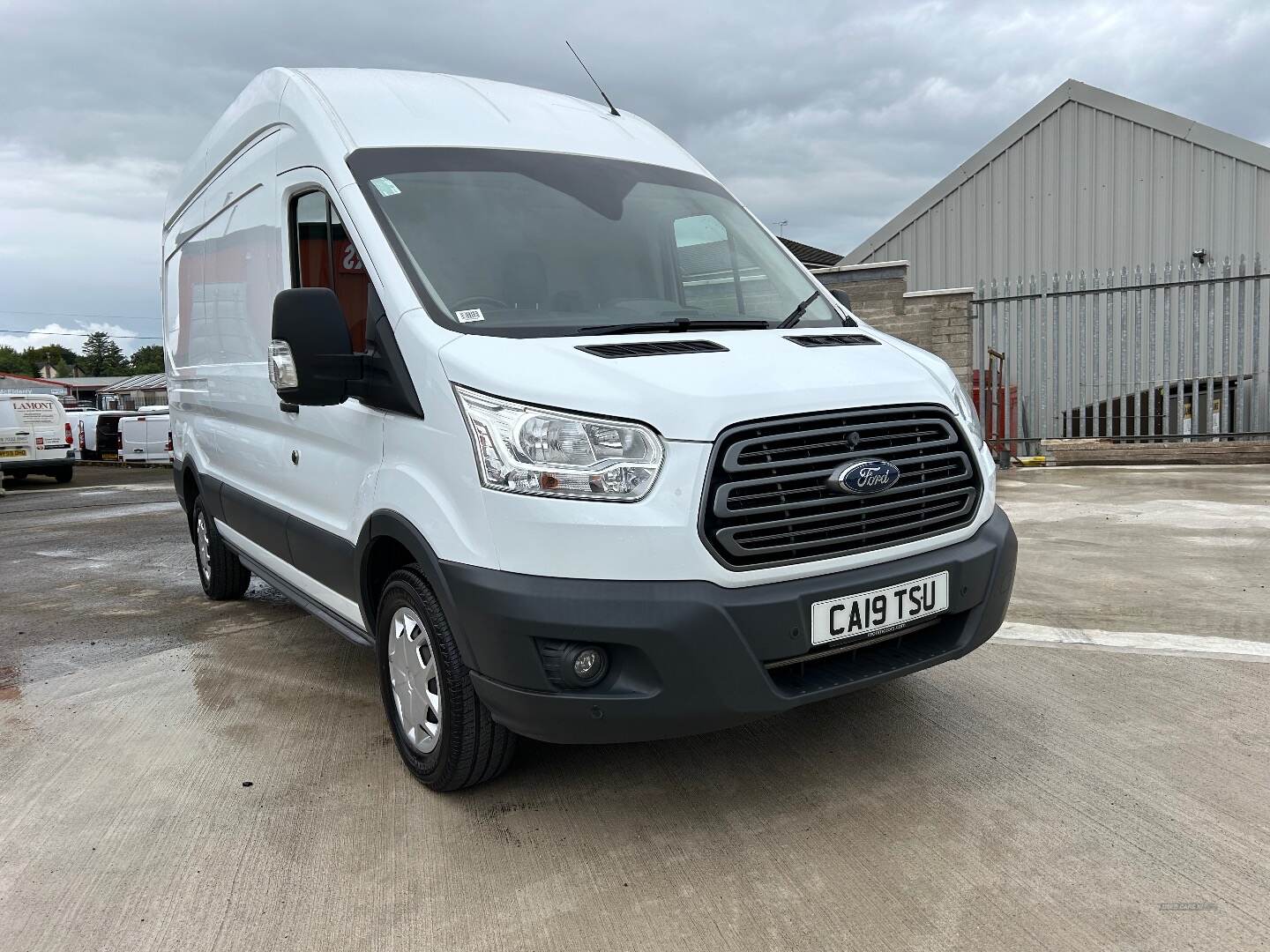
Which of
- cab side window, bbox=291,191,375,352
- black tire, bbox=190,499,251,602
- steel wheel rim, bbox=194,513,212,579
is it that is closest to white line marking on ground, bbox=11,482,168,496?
steel wheel rim, bbox=194,513,212,579

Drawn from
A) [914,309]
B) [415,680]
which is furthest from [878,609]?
[914,309]

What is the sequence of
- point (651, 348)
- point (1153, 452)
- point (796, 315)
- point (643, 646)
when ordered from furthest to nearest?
point (1153, 452) → point (796, 315) → point (651, 348) → point (643, 646)

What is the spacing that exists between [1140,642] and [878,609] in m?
2.29

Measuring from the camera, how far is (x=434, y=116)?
365 centimetres

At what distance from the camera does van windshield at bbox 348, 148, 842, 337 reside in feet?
10.2

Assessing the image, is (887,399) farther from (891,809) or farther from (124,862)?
(124,862)

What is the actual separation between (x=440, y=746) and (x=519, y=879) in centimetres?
53

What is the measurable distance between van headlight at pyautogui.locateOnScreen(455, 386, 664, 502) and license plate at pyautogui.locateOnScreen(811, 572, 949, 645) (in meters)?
0.61

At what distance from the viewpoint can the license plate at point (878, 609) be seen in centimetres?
267

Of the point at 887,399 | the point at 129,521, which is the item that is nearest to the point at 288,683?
the point at 887,399

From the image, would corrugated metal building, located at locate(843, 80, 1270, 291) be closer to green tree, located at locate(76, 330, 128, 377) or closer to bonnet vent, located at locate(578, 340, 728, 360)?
bonnet vent, located at locate(578, 340, 728, 360)

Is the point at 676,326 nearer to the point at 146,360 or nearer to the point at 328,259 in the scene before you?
the point at 328,259

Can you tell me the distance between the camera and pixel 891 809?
292 centimetres

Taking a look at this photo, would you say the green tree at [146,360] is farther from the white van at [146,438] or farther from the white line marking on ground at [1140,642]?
the white line marking on ground at [1140,642]
